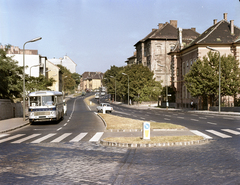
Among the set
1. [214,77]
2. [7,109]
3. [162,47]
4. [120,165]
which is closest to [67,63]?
[162,47]

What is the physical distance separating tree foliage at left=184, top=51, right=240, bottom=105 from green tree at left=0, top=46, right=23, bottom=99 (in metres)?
25.4

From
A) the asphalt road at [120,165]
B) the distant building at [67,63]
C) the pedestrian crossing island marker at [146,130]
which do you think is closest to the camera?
the asphalt road at [120,165]

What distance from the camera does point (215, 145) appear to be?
13.0 metres

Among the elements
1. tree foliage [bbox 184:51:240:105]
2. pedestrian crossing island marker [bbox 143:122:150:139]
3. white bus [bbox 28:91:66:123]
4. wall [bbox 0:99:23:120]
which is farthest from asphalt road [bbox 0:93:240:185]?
tree foliage [bbox 184:51:240:105]

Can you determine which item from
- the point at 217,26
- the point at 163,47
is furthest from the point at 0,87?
the point at 163,47

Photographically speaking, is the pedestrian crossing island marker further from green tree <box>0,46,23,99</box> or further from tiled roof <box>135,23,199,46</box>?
tiled roof <box>135,23,199,46</box>

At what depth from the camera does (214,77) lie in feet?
150

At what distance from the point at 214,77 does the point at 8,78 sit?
28.1m

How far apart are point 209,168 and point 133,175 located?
219 centimetres

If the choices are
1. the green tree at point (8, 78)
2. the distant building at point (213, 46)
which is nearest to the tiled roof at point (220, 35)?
the distant building at point (213, 46)

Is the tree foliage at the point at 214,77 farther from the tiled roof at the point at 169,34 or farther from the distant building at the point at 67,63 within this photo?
the distant building at the point at 67,63

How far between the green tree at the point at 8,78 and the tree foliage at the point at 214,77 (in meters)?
25.4

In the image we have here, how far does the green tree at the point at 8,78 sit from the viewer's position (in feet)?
114

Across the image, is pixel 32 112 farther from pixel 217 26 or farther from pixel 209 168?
pixel 217 26
